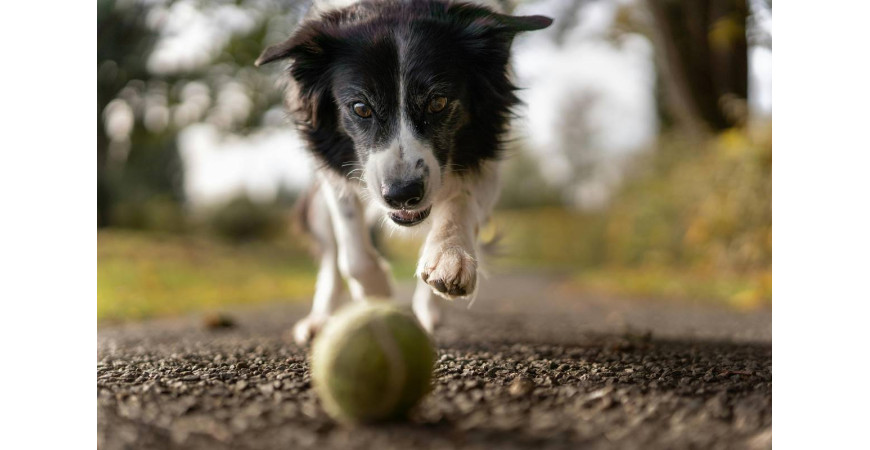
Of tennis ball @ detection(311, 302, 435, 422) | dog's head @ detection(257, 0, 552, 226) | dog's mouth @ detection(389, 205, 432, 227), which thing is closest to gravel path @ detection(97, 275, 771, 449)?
tennis ball @ detection(311, 302, 435, 422)

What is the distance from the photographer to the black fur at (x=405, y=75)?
285 cm

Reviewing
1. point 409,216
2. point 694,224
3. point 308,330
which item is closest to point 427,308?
point 308,330

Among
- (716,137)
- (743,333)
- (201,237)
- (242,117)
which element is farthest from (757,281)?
(201,237)

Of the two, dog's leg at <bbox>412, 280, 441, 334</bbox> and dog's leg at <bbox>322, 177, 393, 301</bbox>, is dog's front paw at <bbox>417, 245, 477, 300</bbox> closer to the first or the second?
dog's leg at <bbox>322, 177, 393, 301</bbox>

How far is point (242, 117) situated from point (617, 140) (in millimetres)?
8576

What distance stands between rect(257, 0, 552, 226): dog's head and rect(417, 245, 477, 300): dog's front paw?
0.26m

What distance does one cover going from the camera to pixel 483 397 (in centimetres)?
205

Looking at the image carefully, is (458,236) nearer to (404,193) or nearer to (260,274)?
(404,193)

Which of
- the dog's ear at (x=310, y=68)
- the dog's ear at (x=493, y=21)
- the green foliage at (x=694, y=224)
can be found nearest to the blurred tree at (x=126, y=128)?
the green foliage at (x=694, y=224)

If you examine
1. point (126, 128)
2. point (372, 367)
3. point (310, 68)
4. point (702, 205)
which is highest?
point (126, 128)

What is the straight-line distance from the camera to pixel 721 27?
541 cm

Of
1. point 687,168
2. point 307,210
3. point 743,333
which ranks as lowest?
point 743,333

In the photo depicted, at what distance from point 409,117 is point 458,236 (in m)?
0.56
